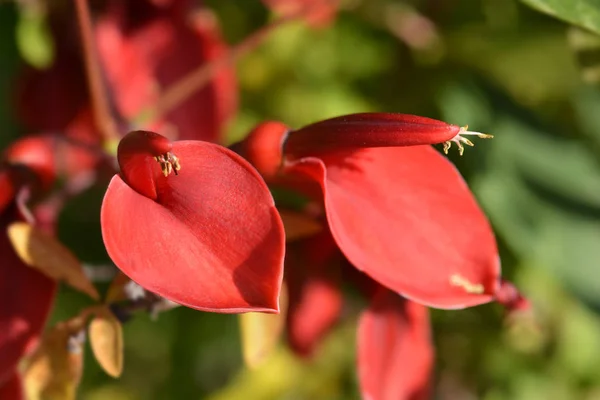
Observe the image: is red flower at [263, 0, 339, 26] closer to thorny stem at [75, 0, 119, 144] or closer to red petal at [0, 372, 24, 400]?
thorny stem at [75, 0, 119, 144]

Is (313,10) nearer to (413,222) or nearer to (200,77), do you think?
(200,77)

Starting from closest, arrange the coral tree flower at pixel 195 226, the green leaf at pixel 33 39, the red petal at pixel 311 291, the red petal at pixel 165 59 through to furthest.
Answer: the coral tree flower at pixel 195 226 → the red petal at pixel 311 291 → the red petal at pixel 165 59 → the green leaf at pixel 33 39

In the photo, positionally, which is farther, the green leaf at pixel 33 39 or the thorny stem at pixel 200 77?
the green leaf at pixel 33 39

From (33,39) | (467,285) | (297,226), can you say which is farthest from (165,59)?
(467,285)

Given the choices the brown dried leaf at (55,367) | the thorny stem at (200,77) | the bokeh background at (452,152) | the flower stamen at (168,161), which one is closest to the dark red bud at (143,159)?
the flower stamen at (168,161)

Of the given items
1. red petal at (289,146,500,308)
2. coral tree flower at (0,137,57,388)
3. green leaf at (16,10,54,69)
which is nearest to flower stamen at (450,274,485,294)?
red petal at (289,146,500,308)

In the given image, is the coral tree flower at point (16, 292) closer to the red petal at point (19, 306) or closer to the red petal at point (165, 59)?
the red petal at point (19, 306)
